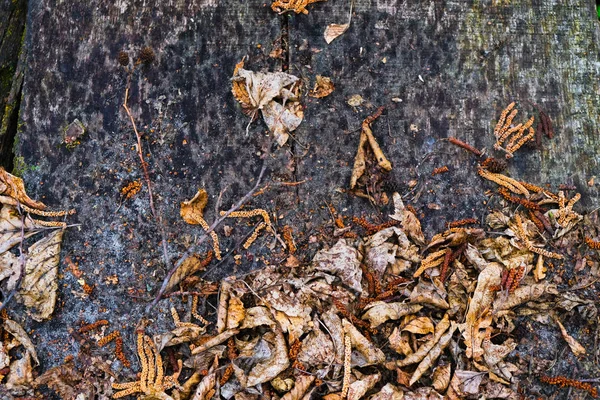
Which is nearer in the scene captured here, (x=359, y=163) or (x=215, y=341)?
(x=215, y=341)

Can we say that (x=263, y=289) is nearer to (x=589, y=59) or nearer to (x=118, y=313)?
(x=118, y=313)

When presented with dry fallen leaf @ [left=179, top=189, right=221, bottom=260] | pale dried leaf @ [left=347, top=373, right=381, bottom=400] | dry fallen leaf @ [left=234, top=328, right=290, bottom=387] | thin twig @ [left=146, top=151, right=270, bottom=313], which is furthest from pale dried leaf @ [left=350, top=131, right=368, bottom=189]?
pale dried leaf @ [left=347, top=373, right=381, bottom=400]

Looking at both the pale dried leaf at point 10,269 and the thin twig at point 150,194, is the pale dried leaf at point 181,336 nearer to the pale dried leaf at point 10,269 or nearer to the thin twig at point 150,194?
→ the thin twig at point 150,194

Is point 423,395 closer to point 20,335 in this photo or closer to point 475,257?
point 475,257

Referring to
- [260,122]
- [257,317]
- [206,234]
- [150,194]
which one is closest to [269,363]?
[257,317]

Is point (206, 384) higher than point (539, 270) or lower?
lower

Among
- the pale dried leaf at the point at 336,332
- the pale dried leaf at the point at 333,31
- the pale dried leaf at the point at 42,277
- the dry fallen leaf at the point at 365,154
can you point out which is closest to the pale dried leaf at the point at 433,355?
the pale dried leaf at the point at 336,332

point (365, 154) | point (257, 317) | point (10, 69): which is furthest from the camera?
point (10, 69)
